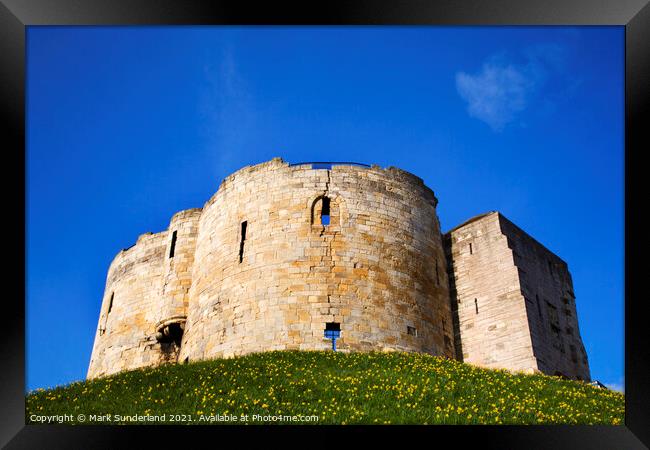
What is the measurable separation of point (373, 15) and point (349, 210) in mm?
13947

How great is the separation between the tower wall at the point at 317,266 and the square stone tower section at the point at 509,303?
774mm

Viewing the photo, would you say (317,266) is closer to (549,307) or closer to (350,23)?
(549,307)

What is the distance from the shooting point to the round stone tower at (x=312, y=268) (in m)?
21.2

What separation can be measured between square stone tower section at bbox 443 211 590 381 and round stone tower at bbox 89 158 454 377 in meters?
0.75

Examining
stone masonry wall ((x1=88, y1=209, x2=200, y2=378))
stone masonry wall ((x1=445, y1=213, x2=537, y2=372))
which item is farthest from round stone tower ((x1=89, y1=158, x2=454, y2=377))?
stone masonry wall ((x1=445, y1=213, x2=537, y2=372))

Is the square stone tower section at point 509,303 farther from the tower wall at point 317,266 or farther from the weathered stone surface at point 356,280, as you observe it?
the tower wall at point 317,266

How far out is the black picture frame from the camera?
8.82 m

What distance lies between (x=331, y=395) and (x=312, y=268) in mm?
7029

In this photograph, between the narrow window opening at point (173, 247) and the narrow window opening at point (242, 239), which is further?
the narrow window opening at point (173, 247)

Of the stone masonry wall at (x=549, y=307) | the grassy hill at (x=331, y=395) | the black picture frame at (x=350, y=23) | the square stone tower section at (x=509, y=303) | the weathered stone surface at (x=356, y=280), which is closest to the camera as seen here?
the black picture frame at (x=350, y=23)

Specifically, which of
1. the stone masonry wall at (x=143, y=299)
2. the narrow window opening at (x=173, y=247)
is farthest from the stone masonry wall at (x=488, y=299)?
the narrow window opening at (x=173, y=247)

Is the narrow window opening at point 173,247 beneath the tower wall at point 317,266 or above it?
above
